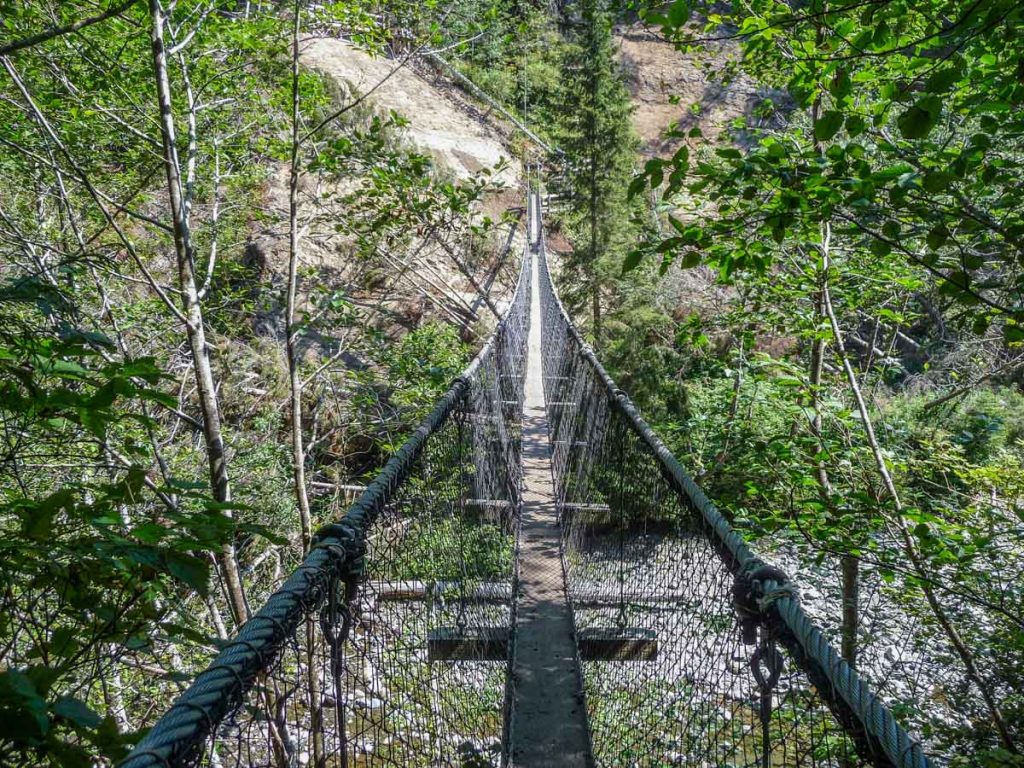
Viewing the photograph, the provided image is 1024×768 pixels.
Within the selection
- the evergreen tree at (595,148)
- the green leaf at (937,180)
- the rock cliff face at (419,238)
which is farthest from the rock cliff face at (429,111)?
the green leaf at (937,180)

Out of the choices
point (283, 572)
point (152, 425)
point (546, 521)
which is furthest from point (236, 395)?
point (152, 425)

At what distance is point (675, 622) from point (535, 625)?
480 mm

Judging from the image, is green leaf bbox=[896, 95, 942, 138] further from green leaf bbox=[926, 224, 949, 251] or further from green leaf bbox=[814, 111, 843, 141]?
green leaf bbox=[926, 224, 949, 251]

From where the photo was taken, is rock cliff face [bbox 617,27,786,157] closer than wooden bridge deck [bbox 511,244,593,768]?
No

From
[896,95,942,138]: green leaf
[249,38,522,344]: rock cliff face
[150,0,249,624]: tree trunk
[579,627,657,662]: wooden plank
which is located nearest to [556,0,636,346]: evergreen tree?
[249,38,522,344]: rock cliff face

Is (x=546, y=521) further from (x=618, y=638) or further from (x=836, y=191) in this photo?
(x=836, y=191)

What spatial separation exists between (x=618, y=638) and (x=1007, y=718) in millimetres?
1849

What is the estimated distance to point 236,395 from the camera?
726cm

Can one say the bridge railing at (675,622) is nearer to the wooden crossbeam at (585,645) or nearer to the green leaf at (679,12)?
the wooden crossbeam at (585,645)

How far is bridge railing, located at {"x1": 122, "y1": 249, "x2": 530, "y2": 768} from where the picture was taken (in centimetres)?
57

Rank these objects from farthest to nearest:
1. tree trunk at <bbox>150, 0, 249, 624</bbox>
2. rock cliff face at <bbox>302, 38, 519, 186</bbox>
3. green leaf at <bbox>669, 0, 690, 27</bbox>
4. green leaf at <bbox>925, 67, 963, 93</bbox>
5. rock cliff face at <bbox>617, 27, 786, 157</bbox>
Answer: rock cliff face at <bbox>617, 27, 786, 157</bbox>
rock cliff face at <bbox>302, 38, 519, 186</bbox>
tree trunk at <bbox>150, 0, 249, 624</bbox>
green leaf at <bbox>669, 0, 690, 27</bbox>
green leaf at <bbox>925, 67, 963, 93</bbox>

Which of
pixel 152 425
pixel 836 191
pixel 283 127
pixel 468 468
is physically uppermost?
pixel 283 127

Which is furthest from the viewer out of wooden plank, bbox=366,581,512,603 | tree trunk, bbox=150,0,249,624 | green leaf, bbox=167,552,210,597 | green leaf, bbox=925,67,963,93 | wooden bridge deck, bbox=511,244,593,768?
tree trunk, bbox=150,0,249,624

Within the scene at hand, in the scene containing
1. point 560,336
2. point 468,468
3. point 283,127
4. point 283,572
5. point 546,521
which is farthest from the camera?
point 283,572
